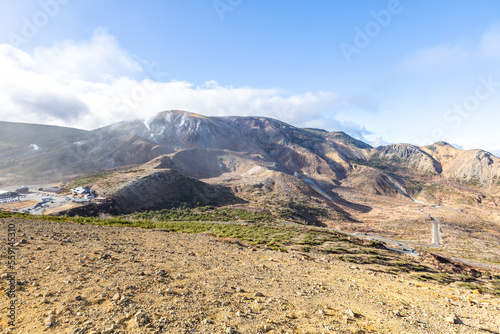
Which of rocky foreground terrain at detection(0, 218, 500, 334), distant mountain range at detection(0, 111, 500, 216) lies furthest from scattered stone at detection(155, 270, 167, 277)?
distant mountain range at detection(0, 111, 500, 216)

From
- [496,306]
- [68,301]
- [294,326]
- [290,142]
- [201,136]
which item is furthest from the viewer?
[290,142]

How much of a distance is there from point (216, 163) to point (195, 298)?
11996 centimetres

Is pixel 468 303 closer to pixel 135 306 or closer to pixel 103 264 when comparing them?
pixel 135 306

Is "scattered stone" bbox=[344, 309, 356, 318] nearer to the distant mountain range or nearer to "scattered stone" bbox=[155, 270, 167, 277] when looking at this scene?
"scattered stone" bbox=[155, 270, 167, 277]

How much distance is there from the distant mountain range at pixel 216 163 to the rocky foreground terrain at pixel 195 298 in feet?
154

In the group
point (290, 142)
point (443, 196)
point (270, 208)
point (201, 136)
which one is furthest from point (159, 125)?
point (443, 196)

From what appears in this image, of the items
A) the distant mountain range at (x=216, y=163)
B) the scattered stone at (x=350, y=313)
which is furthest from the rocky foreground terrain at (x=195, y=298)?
the distant mountain range at (x=216, y=163)

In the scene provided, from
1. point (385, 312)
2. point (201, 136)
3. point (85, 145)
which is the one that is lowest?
point (385, 312)

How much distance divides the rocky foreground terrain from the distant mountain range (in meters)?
47.0

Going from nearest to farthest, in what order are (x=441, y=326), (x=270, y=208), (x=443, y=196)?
(x=441, y=326)
(x=270, y=208)
(x=443, y=196)

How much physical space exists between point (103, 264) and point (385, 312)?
10.7 meters

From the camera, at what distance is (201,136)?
155m

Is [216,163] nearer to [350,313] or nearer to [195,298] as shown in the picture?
[195,298]

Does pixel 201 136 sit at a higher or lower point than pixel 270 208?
higher
